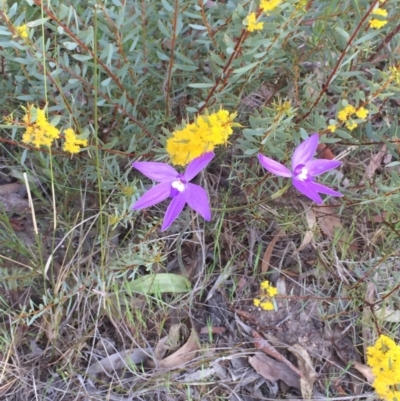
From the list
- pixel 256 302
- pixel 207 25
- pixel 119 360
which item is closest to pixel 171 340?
pixel 119 360

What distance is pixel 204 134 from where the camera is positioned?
1.32 meters

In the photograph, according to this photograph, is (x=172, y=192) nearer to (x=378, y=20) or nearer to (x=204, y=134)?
(x=204, y=134)

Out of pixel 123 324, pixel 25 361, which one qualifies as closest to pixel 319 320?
pixel 123 324

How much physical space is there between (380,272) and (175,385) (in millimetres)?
893

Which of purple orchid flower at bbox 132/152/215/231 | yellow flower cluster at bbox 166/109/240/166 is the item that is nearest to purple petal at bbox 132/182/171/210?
purple orchid flower at bbox 132/152/215/231

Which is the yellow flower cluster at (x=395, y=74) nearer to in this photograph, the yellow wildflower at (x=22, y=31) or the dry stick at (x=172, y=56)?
the dry stick at (x=172, y=56)

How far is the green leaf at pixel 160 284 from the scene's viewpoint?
6.61 feet

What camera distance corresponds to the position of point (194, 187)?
5.16ft

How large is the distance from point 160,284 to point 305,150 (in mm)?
796

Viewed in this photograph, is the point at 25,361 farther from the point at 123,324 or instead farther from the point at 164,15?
the point at 164,15

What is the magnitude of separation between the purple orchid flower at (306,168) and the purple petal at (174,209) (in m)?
0.27

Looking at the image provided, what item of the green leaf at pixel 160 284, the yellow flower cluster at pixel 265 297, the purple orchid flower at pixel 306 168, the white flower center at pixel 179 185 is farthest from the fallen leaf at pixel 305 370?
the white flower center at pixel 179 185

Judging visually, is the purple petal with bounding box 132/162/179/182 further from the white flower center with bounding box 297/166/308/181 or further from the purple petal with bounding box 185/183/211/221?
the white flower center with bounding box 297/166/308/181

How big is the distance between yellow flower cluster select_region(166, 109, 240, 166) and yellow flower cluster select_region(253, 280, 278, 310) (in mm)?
767
